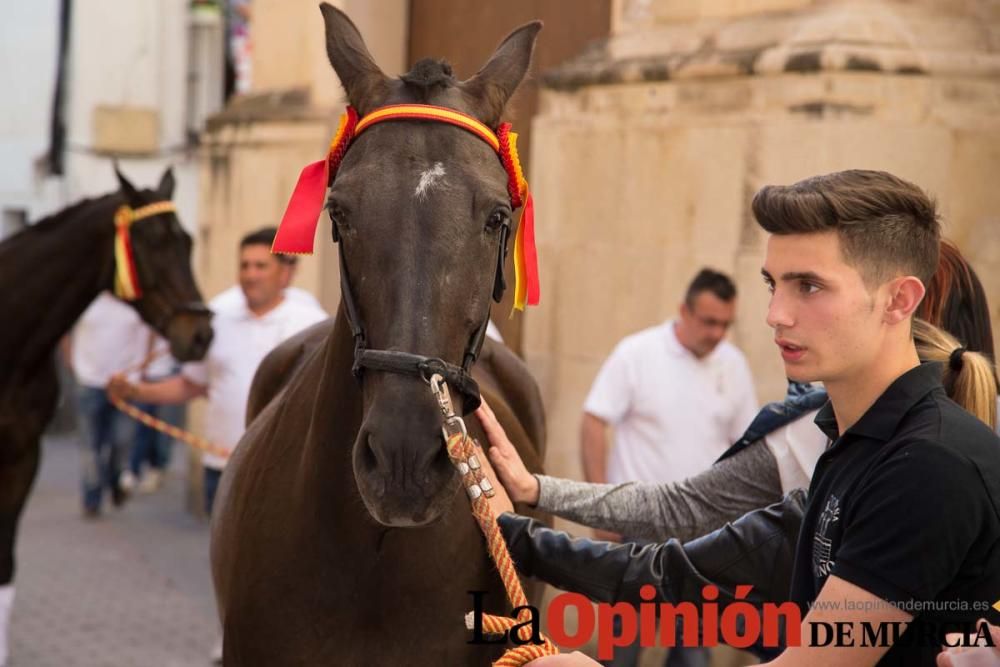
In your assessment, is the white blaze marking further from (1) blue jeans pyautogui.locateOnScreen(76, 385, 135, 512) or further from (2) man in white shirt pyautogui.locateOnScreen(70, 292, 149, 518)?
(1) blue jeans pyautogui.locateOnScreen(76, 385, 135, 512)

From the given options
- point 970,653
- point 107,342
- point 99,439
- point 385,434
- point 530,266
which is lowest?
point 99,439

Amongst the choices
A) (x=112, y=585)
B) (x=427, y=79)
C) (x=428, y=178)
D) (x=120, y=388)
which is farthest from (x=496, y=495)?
(x=112, y=585)

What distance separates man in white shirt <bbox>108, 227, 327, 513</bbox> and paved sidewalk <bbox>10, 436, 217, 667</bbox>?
0.80 m

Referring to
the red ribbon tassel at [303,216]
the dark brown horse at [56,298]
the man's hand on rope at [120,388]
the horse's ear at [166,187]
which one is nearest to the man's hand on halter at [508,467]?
the red ribbon tassel at [303,216]

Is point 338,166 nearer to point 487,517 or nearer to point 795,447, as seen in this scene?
point 487,517

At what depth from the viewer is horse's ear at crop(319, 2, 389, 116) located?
298 cm

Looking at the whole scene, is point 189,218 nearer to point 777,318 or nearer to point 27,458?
point 27,458

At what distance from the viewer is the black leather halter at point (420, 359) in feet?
8.30

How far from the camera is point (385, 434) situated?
2.46m

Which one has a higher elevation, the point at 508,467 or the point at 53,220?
the point at 53,220

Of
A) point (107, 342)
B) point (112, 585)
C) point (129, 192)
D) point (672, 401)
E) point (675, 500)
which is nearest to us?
point (675, 500)

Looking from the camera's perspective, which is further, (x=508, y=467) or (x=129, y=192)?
(x=129, y=192)

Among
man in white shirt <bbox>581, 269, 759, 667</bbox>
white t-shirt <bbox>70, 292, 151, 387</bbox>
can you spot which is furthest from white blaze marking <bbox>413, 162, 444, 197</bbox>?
white t-shirt <bbox>70, 292, 151, 387</bbox>

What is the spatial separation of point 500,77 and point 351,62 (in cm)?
33
